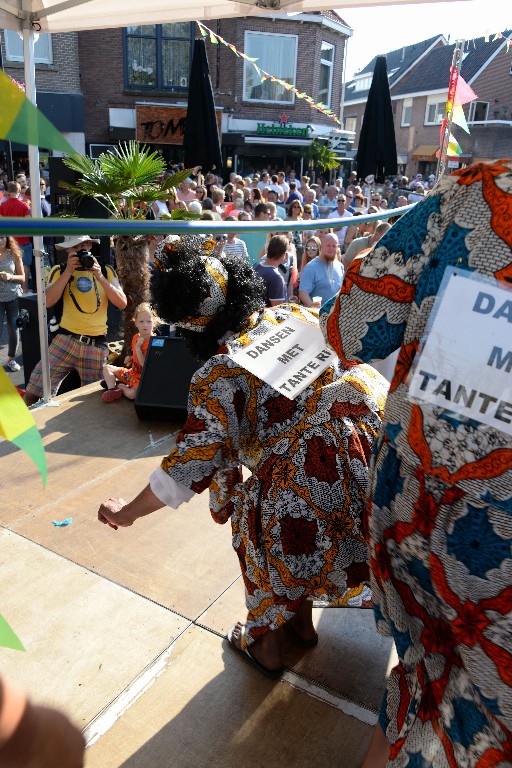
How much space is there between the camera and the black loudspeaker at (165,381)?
3.93 metres

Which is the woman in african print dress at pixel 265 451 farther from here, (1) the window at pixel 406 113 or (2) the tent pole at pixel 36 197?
(1) the window at pixel 406 113

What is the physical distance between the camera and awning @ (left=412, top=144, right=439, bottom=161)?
110 feet

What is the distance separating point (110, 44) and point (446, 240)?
20.1 meters

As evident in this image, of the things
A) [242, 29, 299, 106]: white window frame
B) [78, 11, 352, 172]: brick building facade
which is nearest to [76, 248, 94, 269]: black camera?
[78, 11, 352, 172]: brick building facade

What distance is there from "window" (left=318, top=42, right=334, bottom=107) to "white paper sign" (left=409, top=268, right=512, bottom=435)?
903 inches

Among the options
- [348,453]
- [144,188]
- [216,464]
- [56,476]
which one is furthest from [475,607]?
[144,188]

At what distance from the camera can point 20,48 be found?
55.4ft

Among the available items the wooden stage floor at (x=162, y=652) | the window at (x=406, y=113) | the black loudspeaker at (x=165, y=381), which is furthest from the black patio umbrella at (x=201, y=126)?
the window at (x=406, y=113)

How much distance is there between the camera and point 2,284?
6.62 m

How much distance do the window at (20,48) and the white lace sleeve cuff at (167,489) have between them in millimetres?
17884

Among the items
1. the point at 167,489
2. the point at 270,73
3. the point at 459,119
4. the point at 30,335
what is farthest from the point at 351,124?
the point at 167,489

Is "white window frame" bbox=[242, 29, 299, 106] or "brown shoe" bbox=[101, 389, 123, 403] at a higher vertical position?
"white window frame" bbox=[242, 29, 299, 106]

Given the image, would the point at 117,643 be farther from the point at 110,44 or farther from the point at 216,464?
the point at 110,44

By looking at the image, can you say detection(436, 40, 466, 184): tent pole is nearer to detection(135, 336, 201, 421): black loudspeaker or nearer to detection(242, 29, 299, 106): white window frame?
detection(135, 336, 201, 421): black loudspeaker
